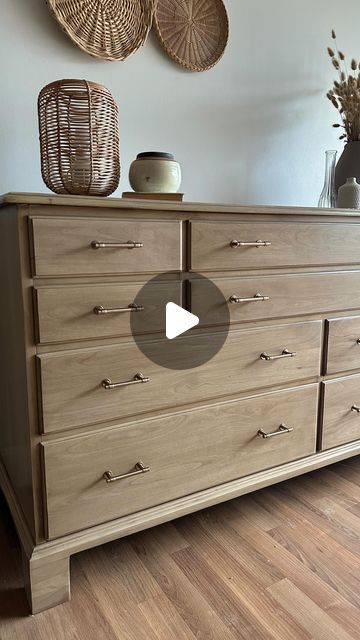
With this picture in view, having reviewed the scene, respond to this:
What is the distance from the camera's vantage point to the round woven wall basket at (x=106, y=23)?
136 centimetres

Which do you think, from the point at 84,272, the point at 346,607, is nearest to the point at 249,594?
the point at 346,607

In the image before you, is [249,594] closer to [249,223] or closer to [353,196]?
[249,223]

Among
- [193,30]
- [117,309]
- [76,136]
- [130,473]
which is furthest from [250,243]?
[193,30]

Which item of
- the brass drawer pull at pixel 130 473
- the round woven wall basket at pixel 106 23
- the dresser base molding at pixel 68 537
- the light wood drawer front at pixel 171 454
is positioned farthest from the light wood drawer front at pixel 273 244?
the round woven wall basket at pixel 106 23

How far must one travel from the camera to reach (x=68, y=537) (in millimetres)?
→ 1067

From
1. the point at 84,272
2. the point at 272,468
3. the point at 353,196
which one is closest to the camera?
the point at 84,272

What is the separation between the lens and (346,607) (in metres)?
1.07

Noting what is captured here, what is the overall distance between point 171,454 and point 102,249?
549 mm

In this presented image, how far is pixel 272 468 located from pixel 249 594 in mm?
364

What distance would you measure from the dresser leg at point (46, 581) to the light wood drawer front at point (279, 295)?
67 centimetres

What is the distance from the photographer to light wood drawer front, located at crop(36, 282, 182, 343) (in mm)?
957

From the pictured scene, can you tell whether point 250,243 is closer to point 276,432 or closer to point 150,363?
point 150,363

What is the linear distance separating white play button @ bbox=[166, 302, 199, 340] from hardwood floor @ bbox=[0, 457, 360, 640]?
61 cm

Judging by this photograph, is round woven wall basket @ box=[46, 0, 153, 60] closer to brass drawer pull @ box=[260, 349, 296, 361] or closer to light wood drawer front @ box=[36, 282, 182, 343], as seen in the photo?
light wood drawer front @ box=[36, 282, 182, 343]
